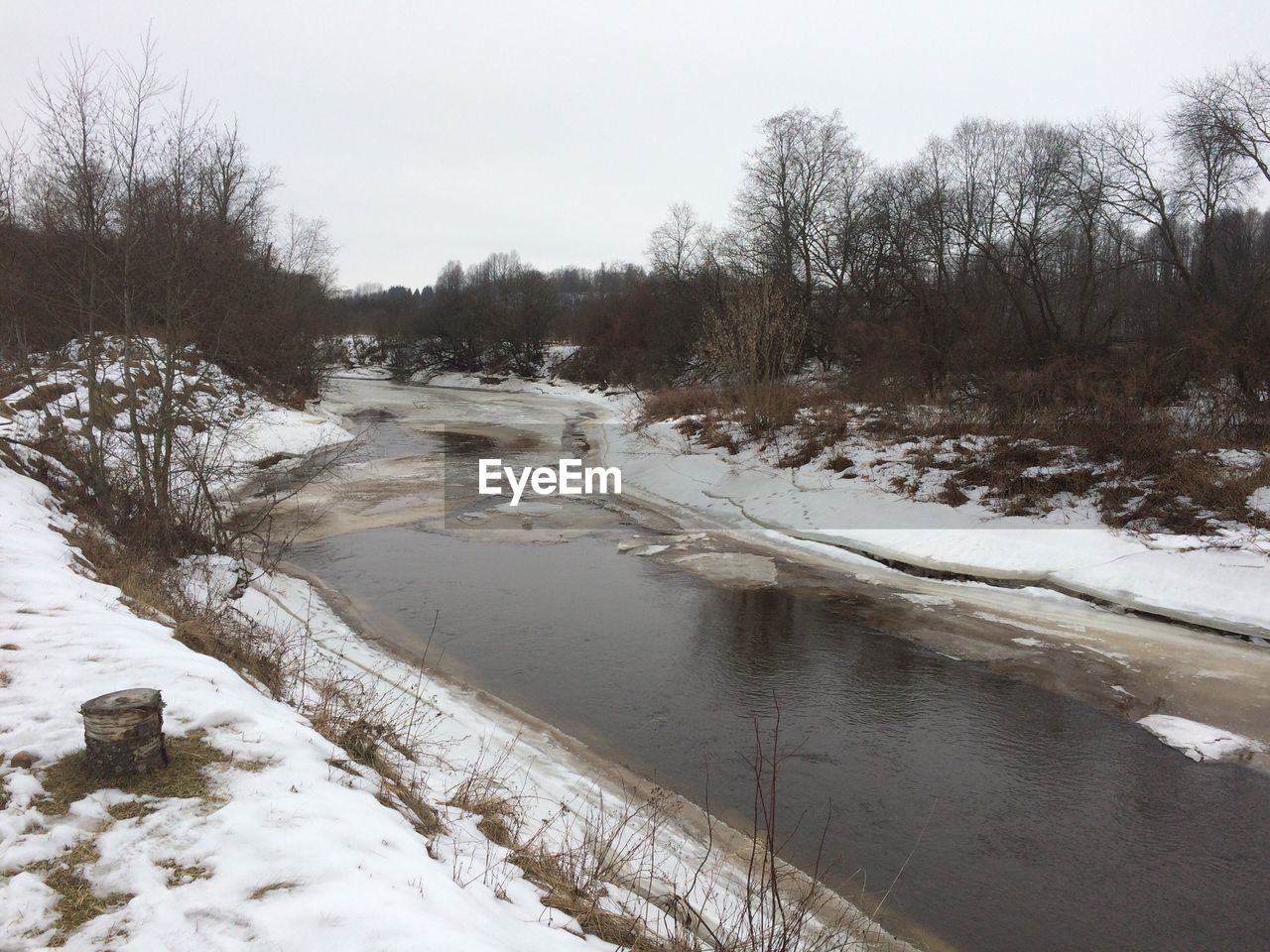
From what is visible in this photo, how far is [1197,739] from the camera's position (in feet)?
23.3

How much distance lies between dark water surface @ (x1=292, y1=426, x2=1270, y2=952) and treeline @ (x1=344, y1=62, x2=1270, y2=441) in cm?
1009

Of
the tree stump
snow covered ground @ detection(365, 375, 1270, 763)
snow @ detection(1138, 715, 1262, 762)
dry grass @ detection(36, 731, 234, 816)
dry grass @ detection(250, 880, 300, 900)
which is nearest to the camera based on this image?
dry grass @ detection(250, 880, 300, 900)

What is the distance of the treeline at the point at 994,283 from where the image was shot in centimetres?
1700

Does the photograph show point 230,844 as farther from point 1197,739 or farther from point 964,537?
point 964,537

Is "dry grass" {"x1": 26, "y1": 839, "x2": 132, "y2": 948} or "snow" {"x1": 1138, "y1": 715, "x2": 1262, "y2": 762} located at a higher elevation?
"dry grass" {"x1": 26, "y1": 839, "x2": 132, "y2": 948}

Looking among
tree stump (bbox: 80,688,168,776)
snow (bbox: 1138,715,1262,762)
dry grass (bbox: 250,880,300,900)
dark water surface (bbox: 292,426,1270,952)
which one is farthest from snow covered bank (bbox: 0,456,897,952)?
snow (bbox: 1138,715,1262,762)

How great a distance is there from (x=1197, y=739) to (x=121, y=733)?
8.41 metres

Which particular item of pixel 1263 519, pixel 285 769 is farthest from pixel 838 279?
pixel 285 769

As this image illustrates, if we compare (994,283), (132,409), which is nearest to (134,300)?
(132,409)

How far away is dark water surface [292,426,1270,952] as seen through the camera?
5098mm

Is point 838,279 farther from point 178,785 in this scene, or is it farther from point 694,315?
point 178,785

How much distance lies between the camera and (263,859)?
11.3 feet

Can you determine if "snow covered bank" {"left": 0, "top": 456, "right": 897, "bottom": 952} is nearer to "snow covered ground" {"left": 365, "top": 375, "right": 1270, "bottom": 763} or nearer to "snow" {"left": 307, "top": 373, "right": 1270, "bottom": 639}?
"snow covered ground" {"left": 365, "top": 375, "right": 1270, "bottom": 763}

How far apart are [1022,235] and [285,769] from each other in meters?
31.9
